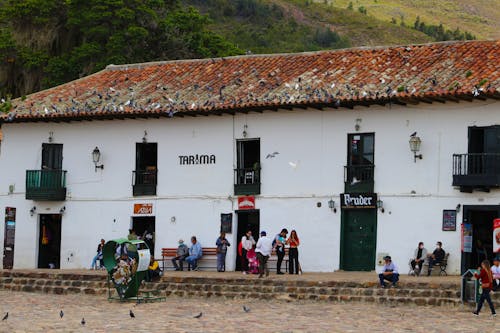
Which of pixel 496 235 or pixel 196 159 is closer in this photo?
pixel 496 235

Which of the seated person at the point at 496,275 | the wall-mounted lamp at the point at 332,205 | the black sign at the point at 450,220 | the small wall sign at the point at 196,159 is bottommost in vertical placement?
the seated person at the point at 496,275

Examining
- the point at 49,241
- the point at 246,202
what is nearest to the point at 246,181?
the point at 246,202

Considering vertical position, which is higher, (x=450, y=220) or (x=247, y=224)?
(x=450, y=220)

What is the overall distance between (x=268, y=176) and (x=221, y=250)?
8.60 ft

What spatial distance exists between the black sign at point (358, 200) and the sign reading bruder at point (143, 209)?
6.50m

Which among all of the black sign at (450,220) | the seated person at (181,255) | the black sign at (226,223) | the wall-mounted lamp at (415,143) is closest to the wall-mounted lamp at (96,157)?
the seated person at (181,255)

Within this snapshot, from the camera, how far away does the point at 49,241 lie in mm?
38844

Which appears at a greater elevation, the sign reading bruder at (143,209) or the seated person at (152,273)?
the sign reading bruder at (143,209)

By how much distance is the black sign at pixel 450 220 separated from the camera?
32.0m

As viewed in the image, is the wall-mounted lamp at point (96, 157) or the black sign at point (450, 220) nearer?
the black sign at point (450, 220)

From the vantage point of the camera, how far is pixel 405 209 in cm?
3284

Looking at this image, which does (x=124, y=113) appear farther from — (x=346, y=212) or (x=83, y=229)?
(x=346, y=212)

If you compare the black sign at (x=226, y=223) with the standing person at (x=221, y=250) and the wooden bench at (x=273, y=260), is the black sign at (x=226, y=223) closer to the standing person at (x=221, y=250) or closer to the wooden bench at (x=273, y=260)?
the standing person at (x=221, y=250)

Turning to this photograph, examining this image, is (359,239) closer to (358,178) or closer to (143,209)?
(358,178)
